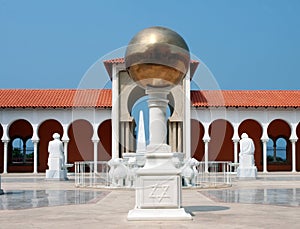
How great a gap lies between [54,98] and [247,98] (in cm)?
1507

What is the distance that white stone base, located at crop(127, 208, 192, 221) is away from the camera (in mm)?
8945

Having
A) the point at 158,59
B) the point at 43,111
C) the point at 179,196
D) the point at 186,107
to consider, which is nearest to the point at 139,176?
the point at 179,196

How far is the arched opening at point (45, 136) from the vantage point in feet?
131

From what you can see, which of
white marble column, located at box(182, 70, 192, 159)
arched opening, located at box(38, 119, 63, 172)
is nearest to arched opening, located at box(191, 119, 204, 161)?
white marble column, located at box(182, 70, 192, 159)

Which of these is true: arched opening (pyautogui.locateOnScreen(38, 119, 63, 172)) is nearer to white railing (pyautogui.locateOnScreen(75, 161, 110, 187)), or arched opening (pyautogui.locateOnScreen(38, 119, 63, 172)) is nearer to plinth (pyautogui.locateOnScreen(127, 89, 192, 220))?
white railing (pyautogui.locateOnScreen(75, 161, 110, 187))

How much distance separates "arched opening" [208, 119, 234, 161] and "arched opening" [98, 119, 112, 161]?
806cm

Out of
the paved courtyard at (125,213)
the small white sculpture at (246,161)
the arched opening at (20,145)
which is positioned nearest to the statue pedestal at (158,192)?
the paved courtyard at (125,213)

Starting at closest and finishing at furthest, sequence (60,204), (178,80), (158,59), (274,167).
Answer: (158,59) < (178,80) < (60,204) < (274,167)

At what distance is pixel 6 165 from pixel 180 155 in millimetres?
20630

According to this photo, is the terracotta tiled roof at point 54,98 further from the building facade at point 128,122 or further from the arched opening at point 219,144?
the arched opening at point 219,144

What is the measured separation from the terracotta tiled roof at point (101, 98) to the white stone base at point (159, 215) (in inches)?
1095

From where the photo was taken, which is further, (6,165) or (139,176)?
(6,165)

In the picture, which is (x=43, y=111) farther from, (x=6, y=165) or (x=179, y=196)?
(x=179, y=196)

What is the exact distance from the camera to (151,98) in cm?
973
